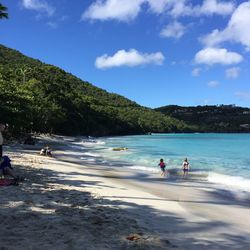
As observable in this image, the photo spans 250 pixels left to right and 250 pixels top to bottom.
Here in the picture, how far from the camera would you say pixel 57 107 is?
3302 inches

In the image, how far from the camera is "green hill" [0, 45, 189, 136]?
5573 centimetres

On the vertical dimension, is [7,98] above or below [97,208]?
above

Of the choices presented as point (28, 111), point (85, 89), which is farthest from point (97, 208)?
point (85, 89)

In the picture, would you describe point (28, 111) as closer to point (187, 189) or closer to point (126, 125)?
point (187, 189)

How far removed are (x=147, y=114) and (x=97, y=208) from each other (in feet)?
608

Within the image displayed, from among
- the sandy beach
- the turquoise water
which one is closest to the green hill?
the turquoise water

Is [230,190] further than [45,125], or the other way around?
[45,125]

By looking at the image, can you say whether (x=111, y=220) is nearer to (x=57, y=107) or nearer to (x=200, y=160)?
(x=200, y=160)

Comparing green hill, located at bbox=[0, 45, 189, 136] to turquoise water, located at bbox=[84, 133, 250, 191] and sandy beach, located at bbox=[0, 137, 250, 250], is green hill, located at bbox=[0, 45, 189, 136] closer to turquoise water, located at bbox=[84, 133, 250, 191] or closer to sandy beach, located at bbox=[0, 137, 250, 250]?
turquoise water, located at bbox=[84, 133, 250, 191]

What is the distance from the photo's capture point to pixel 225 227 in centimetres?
951

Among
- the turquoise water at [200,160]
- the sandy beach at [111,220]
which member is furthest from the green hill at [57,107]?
the sandy beach at [111,220]

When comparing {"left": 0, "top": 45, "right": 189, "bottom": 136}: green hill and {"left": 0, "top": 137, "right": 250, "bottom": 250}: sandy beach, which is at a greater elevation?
{"left": 0, "top": 45, "right": 189, "bottom": 136}: green hill

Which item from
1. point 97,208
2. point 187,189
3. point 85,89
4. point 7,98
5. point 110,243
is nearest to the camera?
point 110,243

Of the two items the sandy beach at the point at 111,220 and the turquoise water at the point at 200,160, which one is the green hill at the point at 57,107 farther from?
the sandy beach at the point at 111,220
